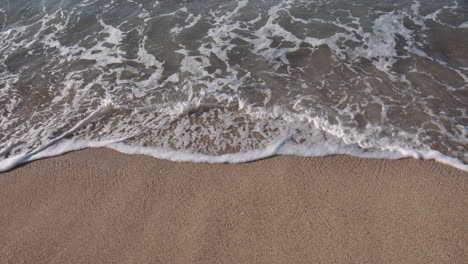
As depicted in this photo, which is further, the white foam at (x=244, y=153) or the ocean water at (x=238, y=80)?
the ocean water at (x=238, y=80)

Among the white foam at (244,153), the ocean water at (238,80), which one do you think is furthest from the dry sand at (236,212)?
the ocean water at (238,80)

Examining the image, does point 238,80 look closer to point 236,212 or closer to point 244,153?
point 244,153

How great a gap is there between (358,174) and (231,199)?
49.6 inches

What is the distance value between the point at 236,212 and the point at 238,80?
2.26m

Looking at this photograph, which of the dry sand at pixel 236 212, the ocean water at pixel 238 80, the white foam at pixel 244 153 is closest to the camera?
the dry sand at pixel 236 212

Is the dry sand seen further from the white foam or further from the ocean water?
the ocean water

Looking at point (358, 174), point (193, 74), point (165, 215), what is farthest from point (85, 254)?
point (193, 74)

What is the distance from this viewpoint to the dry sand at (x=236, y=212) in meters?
2.88

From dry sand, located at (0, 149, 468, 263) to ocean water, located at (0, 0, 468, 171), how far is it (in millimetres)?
268

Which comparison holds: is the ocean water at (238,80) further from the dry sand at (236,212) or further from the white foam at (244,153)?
the dry sand at (236,212)

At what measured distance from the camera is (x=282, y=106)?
4398 millimetres

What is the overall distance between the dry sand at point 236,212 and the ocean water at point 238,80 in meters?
0.27

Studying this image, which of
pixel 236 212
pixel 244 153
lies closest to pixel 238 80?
pixel 244 153

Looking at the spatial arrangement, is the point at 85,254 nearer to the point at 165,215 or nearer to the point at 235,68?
the point at 165,215
